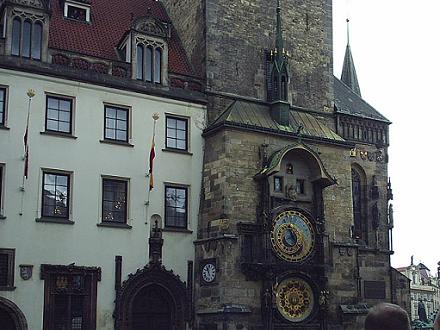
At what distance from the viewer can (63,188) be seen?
2344 centimetres

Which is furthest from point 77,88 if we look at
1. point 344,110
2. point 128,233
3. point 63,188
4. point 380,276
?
point 380,276

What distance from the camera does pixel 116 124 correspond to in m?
24.9

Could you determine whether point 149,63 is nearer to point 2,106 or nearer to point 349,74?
point 2,106

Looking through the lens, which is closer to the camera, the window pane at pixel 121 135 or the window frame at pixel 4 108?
the window frame at pixel 4 108

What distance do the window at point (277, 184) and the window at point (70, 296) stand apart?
6.85 meters

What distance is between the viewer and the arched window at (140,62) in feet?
84.3

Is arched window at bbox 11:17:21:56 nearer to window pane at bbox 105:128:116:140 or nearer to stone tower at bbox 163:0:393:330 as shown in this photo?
window pane at bbox 105:128:116:140

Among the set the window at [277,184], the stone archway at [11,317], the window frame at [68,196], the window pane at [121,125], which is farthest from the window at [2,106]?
the window at [277,184]

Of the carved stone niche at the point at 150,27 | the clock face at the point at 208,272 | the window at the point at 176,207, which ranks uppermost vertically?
the carved stone niche at the point at 150,27

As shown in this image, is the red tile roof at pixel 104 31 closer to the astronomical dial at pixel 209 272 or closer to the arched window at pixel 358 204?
the astronomical dial at pixel 209 272

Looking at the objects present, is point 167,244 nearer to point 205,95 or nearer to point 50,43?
point 205,95

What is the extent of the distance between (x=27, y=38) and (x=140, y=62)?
4.05 m

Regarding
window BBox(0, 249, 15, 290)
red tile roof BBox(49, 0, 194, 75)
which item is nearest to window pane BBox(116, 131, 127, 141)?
red tile roof BBox(49, 0, 194, 75)

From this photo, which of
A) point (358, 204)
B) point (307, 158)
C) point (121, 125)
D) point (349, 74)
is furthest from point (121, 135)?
point (349, 74)
